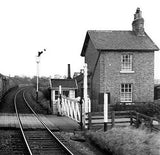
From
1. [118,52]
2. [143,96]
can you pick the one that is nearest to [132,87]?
[143,96]

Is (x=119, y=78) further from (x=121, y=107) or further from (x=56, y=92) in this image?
(x=56, y=92)

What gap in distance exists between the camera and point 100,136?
11492 millimetres

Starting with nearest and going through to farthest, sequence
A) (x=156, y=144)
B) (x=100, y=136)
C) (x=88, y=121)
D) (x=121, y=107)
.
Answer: (x=156, y=144)
(x=100, y=136)
(x=88, y=121)
(x=121, y=107)

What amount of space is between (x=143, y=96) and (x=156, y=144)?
17.1 meters

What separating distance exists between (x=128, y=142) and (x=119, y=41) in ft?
57.2

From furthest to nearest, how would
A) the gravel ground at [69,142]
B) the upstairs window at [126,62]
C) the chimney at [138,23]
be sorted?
the chimney at [138,23] → the upstairs window at [126,62] → the gravel ground at [69,142]

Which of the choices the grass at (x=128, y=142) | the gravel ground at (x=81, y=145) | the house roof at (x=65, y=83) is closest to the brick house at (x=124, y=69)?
the house roof at (x=65, y=83)

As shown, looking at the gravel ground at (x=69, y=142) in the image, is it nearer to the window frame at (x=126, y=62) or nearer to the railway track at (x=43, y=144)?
the railway track at (x=43, y=144)

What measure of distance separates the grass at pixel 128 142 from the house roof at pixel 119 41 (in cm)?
1431

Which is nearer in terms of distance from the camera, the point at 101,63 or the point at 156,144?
the point at 156,144

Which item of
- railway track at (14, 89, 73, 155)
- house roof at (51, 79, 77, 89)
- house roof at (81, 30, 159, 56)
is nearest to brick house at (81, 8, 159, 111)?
house roof at (81, 30, 159, 56)

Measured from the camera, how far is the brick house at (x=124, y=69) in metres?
25.2

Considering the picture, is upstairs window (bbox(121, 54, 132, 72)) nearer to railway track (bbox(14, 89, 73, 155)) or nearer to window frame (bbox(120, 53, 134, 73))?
window frame (bbox(120, 53, 134, 73))

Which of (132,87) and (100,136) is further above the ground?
(132,87)
